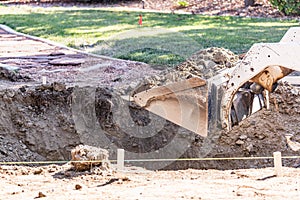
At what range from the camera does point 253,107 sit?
740 cm

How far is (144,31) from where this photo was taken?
1644cm

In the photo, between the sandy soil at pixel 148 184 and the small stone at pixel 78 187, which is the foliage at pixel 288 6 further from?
the small stone at pixel 78 187

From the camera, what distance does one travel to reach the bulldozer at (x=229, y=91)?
6715mm

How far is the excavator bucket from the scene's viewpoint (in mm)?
7137

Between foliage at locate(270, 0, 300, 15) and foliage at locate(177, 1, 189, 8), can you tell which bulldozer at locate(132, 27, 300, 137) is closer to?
foliage at locate(270, 0, 300, 15)

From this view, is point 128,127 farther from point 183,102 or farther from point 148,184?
point 148,184

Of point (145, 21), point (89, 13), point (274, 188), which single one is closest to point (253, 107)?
point (274, 188)

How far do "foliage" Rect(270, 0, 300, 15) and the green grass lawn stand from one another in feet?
3.76

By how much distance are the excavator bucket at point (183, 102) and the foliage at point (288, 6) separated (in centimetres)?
1310

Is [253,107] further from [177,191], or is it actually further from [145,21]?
A: [145,21]

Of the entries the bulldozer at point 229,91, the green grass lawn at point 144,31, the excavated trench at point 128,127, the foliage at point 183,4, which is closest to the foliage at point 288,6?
the green grass lawn at point 144,31

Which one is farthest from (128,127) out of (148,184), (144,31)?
(144,31)

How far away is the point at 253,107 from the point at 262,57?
31.9 inches

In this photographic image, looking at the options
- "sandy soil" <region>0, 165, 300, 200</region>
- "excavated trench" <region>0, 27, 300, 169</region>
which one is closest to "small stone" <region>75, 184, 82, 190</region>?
"sandy soil" <region>0, 165, 300, 200</region>
